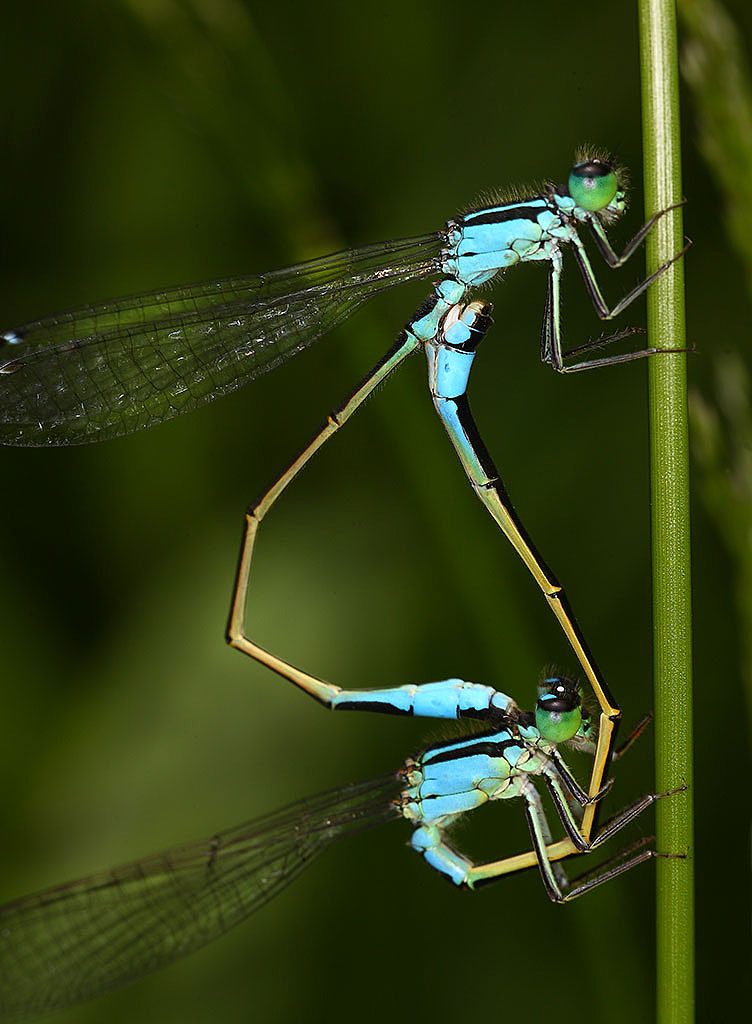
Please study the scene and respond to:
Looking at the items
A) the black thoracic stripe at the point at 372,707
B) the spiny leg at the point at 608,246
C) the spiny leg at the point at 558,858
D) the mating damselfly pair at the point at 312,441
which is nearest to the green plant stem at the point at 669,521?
the spiny leg at the point at 608,246

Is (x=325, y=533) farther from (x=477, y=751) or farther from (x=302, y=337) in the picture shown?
(x=477, y=751)

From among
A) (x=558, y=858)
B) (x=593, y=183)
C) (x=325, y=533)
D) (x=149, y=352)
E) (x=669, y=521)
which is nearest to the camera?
(x=669, y=521)

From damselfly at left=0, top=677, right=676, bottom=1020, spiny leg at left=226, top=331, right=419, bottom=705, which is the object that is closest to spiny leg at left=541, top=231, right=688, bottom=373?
spiny leg at left=226, top=331, right=419, bottom=705

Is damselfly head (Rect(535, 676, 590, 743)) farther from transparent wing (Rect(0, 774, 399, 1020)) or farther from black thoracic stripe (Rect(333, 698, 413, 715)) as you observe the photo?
transparent wing (Rect(0, 774, 399, 1020))

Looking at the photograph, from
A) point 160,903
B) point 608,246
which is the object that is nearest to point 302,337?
point 608,246

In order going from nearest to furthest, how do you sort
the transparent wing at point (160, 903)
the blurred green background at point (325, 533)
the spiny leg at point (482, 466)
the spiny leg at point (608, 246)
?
1. the spiny leg at point (608, 246)
2. the spiny leg at point (482, 466)
3. the transparent wing at point (160, 903)
4. the blurred green background at point (325, 533)

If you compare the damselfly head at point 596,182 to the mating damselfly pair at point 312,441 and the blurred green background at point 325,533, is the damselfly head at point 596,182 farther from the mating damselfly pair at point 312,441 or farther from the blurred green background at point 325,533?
the blurred green background at point 325,533
